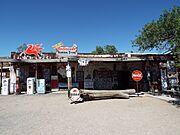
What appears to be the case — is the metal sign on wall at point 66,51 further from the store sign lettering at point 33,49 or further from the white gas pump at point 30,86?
the store sign lettering at point 33,49

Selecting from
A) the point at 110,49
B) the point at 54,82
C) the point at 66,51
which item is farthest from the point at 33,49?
the point at 110,49

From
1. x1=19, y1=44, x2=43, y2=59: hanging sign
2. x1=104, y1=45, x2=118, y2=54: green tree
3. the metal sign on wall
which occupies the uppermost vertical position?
x1=104, y1=45, x2=118, y2=54: green tree

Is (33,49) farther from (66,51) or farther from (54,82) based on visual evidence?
(66,51)

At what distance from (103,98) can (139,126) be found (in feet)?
22.0

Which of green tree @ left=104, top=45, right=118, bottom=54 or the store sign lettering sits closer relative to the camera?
the store sign lettering

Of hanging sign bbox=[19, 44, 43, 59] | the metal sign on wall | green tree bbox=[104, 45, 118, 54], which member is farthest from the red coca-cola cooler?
green tree bbox=[104, 45, 118, 54]

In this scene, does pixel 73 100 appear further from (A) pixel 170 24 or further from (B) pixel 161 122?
(A) pixel 170 24

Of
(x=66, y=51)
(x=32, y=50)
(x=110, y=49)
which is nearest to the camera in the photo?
(x=66, y=51)

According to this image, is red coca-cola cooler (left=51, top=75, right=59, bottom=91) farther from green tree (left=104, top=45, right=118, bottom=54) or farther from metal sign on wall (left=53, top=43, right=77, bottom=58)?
green tree (left=104, top=45, right=118, bottom=54)

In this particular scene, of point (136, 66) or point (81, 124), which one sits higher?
point (136, 66)

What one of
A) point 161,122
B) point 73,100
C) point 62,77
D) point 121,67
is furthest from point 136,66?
point 161,122

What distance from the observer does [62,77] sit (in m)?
20.5

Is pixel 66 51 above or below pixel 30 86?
above

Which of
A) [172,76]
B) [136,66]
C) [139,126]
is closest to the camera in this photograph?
[139,126]
